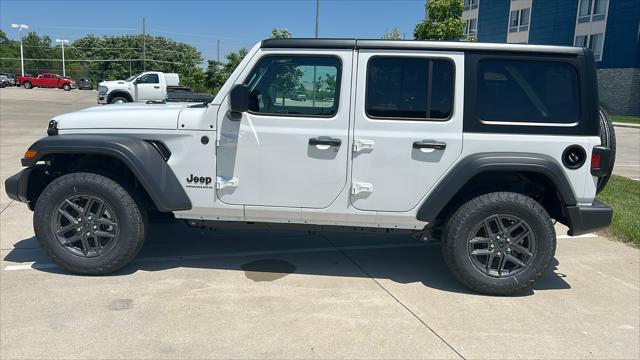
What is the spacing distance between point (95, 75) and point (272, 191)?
272 ft

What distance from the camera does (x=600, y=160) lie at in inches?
148

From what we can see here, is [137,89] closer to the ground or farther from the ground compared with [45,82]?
closer to the ground

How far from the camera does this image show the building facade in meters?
33.4

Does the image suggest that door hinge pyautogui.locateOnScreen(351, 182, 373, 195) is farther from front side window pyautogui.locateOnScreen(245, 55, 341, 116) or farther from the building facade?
the building facade

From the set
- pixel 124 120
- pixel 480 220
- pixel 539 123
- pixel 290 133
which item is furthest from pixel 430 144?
pixel 124 120

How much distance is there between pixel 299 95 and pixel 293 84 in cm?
11

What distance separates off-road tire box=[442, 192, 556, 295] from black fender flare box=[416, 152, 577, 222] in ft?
0.68

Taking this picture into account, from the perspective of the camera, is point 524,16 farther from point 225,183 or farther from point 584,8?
point 225,183

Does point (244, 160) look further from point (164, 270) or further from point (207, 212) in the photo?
point (164, 270)

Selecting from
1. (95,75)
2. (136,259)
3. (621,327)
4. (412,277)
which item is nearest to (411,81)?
(412,277)

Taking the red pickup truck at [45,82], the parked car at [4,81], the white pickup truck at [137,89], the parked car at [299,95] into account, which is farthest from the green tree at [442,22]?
the parked car at [4,81]

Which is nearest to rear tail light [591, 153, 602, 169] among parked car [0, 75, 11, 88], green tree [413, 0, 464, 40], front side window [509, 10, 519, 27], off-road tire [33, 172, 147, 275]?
off-road tire [33, 172, 147, 275]

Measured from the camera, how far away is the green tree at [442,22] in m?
19.6

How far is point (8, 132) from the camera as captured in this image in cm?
1416
